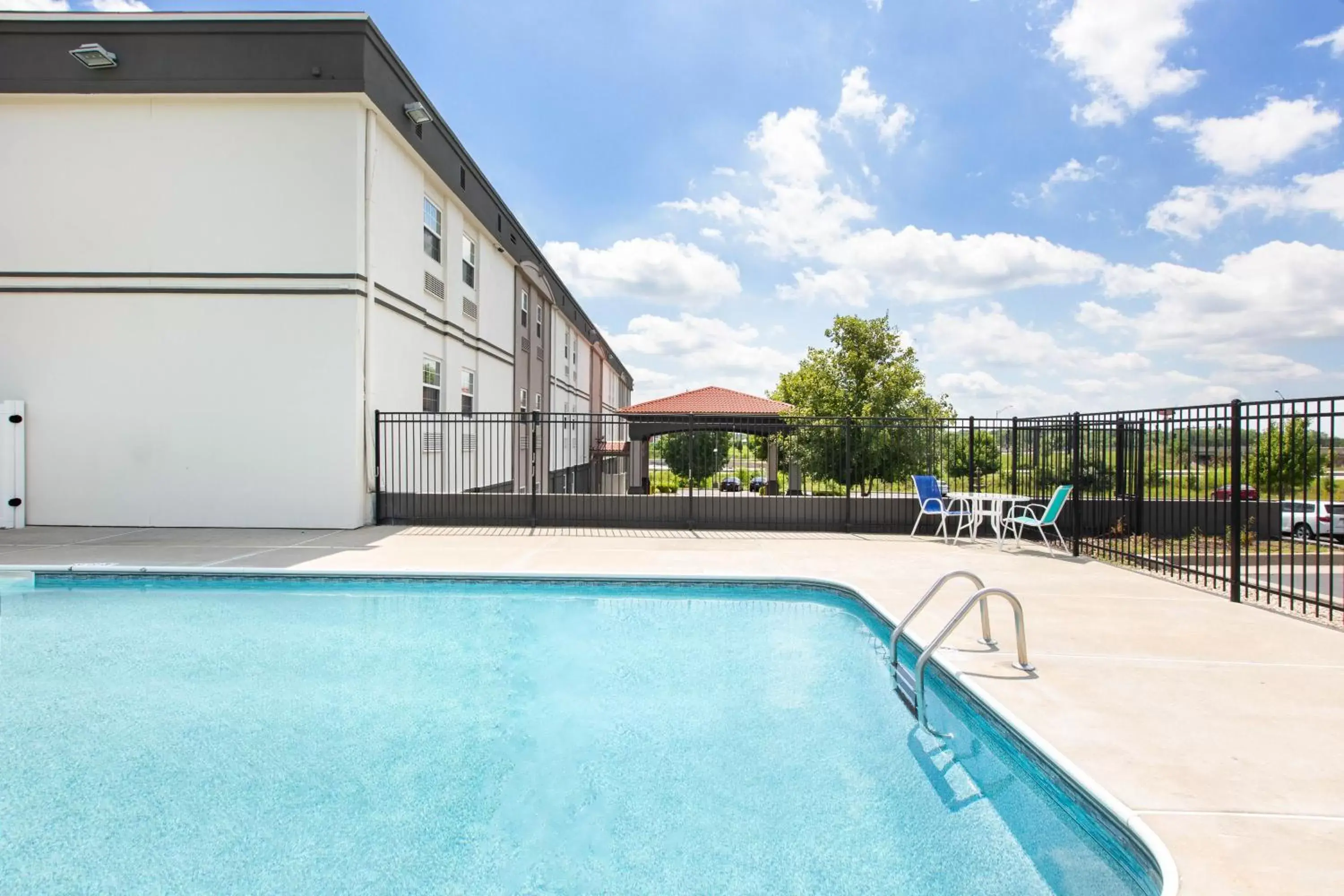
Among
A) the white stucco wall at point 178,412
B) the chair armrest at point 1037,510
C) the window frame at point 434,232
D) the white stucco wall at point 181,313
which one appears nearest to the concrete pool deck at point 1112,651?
the white stucco wall at point 178,412

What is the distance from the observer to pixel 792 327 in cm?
2689

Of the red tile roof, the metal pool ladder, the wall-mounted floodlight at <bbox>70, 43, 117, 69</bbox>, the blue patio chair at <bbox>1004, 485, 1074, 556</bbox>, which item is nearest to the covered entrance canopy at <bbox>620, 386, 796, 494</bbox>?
the red tile roof

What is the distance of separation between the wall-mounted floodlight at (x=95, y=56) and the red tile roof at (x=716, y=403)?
72.7ft

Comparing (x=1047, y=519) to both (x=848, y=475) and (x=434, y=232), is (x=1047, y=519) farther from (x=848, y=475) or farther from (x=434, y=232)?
(x=434, y=232)

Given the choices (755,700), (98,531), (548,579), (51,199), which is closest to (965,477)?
(548,579)

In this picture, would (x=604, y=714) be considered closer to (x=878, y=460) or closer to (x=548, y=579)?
(x=548, y=579)

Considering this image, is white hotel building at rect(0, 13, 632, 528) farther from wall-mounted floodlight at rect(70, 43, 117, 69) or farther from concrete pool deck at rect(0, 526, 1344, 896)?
concrete pool deck at rect(0, 526, 1344, 896)

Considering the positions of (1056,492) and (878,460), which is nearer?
(1056,492)

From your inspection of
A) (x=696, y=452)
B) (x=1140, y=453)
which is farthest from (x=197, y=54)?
(x=1140, y=453)

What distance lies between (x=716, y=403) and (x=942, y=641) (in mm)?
28060

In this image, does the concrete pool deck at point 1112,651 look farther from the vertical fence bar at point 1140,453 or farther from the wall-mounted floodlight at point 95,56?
the wall-mounted floodlight at point 95,56

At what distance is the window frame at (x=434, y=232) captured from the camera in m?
12.6

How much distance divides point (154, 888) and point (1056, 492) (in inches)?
386

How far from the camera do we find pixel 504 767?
3.67m
